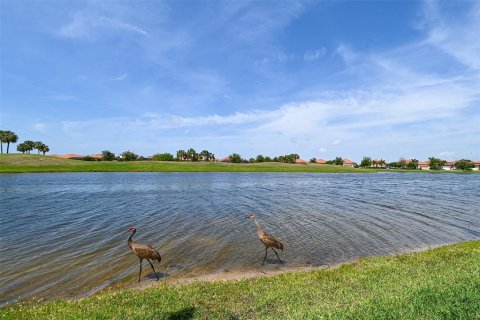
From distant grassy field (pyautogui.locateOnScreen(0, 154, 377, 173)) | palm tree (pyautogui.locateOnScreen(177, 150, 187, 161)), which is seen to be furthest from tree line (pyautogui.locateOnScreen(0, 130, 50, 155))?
palm tree (pyautogui.locateOnScreen(177, 150, 187, 161))

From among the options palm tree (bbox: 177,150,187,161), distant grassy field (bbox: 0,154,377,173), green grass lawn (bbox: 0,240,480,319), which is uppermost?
palm tree (bbox: 177,150,187,161)

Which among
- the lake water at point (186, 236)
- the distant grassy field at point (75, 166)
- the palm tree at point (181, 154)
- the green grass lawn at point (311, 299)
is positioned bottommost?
the lake water at point (186, 236)

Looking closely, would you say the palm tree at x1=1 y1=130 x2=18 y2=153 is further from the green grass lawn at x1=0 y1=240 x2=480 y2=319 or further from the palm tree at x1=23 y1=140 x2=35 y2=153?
the green grass lawn at x1=0 y1=240 x2=480 y2=319

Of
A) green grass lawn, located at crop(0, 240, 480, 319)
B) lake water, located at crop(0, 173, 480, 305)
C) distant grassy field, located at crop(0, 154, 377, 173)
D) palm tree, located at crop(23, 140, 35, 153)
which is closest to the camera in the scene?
green grass lawn, located at crop(0, 240, 480, 319)

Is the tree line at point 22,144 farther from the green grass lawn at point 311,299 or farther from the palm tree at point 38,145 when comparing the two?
the green grass lawn at point 311,299

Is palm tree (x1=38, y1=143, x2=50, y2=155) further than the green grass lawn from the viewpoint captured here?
Yes

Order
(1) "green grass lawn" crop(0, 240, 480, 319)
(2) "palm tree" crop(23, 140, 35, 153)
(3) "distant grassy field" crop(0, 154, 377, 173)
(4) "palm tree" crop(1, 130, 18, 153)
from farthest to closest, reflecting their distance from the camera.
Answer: (2) "palm tree" crop(23, 140, 35, 153), (4) "palm tree" crop(1, 130, 18, 153), (3) "distant grassy field" crop(0, 154, 377, 173), (1) "green grass lawn" crop(0, 240, 480, 319)

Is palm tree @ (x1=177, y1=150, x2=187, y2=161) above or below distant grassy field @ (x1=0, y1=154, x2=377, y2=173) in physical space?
above

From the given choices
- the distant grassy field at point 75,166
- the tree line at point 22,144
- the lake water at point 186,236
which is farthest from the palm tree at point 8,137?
the lake water at point 186,236

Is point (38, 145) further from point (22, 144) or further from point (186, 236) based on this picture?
point (186, 236)

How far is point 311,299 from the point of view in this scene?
929 cm

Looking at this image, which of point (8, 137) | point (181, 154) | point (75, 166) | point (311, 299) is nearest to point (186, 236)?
point (311, 299)

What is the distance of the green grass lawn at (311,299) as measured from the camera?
7.68 metres

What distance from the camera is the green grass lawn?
7680mm
